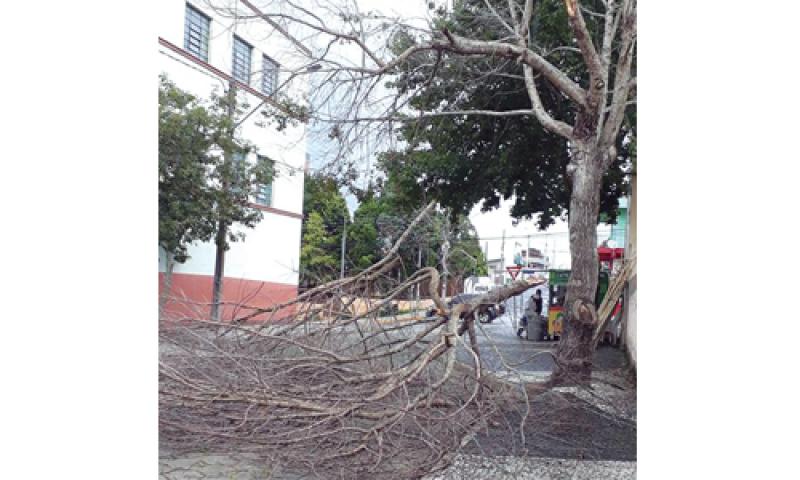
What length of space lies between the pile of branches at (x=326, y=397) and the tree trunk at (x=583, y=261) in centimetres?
97

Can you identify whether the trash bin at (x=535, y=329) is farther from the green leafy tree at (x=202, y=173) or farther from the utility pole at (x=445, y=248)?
the green leafy tree at (x=202, y=173)

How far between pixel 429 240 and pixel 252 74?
4.18 feet

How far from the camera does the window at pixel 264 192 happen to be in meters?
2.75

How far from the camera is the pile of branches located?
1.99m

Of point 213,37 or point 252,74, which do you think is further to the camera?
point 252,74

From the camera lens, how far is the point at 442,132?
4035 millimetres

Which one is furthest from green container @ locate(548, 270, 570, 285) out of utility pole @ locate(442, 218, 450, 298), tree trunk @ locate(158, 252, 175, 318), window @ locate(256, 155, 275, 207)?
tree trunk @ locate(158, 252, 175, 318)

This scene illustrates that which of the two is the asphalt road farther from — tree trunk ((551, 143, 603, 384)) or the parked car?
tree trunk ((551, 143, 603, 384))

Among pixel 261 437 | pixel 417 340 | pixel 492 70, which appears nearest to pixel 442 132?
pixel 492 70

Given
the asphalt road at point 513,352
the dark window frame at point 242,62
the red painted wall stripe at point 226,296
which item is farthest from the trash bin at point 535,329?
the dark window frame at point 242,62

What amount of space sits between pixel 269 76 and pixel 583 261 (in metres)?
1.94

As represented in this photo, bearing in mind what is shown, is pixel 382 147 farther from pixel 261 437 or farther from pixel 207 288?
pixel 261 437

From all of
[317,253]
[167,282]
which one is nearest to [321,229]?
[317,253]

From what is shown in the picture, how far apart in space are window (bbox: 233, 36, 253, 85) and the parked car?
1.35 metres
